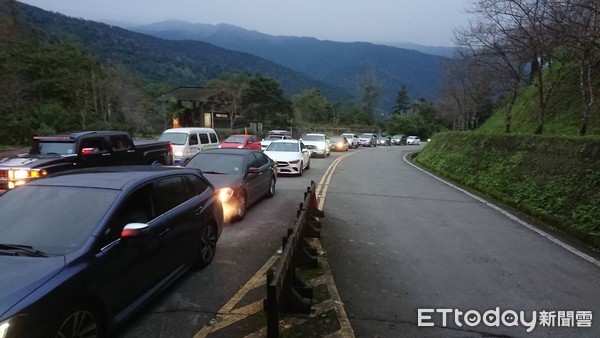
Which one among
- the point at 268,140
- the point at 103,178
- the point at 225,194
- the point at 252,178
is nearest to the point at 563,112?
the point at 268,140

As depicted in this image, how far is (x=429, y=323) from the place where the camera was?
425 centimetres

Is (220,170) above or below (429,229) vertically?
above

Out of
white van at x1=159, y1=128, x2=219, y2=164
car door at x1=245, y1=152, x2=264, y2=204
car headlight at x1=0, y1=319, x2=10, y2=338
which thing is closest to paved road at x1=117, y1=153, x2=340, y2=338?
car door at x1=245, y1=152, x2=264, y2=204

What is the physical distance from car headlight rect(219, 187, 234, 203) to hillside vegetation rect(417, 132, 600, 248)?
6.91 metres

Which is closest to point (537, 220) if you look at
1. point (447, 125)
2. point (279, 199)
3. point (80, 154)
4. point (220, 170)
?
point (279, 199)

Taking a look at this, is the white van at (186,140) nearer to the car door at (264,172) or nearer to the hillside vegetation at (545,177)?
the car door at (264,172)

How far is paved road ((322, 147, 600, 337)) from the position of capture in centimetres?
432

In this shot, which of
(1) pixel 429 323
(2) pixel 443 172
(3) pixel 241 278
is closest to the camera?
(1) pixel 429 323

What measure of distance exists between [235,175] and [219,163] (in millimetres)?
714

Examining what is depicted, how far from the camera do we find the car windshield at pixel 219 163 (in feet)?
29.6

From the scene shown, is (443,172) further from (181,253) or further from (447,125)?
(447,125)

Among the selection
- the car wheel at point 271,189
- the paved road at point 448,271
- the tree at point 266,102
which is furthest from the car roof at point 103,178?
the tree at point 266,102

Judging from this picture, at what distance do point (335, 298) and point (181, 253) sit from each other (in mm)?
1954

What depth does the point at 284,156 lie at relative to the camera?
1650 centimetres
